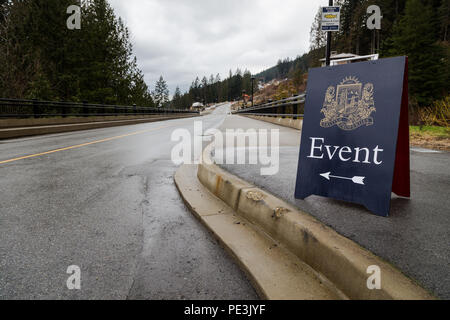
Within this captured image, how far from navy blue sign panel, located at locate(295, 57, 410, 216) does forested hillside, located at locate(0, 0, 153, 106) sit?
22696 mm

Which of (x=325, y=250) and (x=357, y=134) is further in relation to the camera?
(x=357, y=134)

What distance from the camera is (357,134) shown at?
2424 mm

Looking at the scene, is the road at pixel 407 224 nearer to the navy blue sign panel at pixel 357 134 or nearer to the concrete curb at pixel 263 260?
the navy blue sign panel at pixel 357 134

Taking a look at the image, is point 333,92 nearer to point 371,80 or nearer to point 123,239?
point 371,80

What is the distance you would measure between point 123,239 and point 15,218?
4.34 feet

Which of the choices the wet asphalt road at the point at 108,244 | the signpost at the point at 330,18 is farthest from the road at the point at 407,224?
the signpost at the point at 330,18

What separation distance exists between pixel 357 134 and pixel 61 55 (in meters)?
38.3

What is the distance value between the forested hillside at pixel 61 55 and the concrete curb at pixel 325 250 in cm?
2274

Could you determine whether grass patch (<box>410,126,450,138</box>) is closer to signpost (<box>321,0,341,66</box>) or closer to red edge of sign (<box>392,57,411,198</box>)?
signpost (<box>321,0,341,66</box>)

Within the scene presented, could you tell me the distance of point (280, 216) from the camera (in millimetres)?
2064

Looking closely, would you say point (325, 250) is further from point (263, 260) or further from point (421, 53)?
point (421, 53)

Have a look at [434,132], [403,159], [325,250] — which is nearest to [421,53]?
[434,132]

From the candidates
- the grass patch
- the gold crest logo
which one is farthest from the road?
the grass patch
